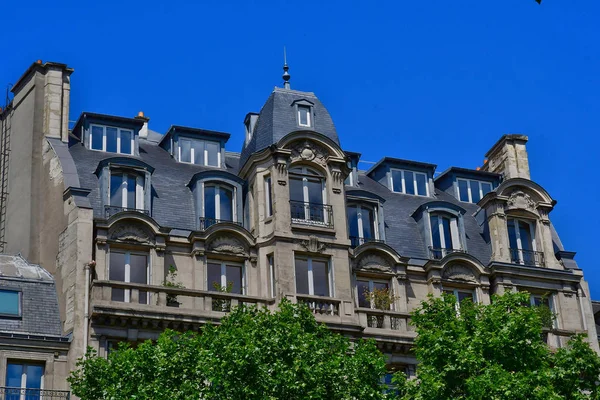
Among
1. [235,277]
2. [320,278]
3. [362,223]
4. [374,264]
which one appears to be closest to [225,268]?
[235,277]

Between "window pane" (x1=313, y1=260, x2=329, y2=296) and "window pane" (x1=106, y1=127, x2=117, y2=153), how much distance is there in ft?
30.5

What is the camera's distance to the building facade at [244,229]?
156ft

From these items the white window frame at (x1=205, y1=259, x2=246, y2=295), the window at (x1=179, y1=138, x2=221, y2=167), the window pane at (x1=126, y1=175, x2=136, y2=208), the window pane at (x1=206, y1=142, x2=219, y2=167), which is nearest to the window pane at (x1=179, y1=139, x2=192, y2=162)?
the window at (x1=179, y1=138, x2=221, y2=167)

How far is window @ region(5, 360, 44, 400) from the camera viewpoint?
4450cm

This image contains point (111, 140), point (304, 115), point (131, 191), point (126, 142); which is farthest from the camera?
point (304, 115)

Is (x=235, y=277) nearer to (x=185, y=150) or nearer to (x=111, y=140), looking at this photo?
(x=185, y=150)

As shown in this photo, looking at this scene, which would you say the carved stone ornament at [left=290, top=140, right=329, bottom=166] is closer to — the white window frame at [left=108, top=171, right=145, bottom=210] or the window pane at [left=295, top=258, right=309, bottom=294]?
the window pane at [left=295, top=258, right=309, bottom=294]

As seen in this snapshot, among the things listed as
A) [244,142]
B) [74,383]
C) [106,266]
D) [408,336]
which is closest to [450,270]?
[408,336]

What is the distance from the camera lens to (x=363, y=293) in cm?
5147

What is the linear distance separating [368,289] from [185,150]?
9.39m

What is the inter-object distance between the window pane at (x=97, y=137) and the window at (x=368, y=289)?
11.2m

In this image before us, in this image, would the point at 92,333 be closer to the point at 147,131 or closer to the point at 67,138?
the point at 67,138

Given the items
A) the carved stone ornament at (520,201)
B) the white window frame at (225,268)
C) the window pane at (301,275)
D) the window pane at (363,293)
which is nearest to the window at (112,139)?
the white window frame at (225,268)

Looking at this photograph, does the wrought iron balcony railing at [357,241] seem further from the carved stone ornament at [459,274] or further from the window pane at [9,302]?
the window pane at [9,302]
